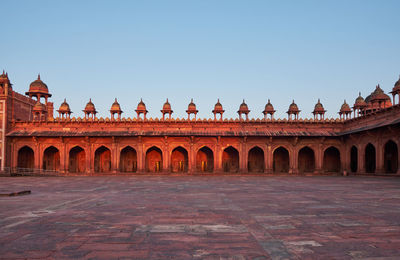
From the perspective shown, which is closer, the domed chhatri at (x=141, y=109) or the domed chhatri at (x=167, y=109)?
the domed chhatri at (x=167, y=109)

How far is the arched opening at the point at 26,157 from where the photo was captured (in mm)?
34656

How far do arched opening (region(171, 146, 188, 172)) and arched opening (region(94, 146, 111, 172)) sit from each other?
780 centimetres

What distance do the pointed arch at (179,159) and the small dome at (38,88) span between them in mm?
17500

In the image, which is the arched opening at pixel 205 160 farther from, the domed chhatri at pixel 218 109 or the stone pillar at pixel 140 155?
the stone pillar at pixel 140 155

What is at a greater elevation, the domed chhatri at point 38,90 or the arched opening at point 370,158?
the domed chhatri at point 38,90

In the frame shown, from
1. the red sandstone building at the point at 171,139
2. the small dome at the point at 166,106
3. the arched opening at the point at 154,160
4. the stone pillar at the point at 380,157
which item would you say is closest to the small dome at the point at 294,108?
the red sandstone building at the point at 171,139

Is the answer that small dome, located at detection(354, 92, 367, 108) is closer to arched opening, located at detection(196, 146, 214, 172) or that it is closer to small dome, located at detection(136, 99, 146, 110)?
arched opening, located at detection(196, 146, 214, 172)

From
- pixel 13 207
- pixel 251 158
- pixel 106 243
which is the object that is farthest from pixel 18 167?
pixel 106 243

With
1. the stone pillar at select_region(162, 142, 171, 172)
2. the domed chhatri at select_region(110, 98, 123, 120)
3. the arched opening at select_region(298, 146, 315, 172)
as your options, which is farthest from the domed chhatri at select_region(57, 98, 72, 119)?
the arched opening at select_region(298, 146, 315, 172)

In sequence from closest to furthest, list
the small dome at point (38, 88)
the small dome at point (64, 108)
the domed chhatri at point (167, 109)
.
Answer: the domed chhatri at point (167, 109) → the small dome at point (38, 88) → the small dome at point (64, 108)

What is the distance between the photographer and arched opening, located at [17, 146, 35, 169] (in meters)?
34.7

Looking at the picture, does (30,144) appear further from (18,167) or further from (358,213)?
(358,213)

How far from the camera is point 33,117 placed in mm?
37344

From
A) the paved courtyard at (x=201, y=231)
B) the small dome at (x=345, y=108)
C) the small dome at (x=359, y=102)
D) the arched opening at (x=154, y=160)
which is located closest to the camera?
the paved courtyard at (x=201, y=231)
